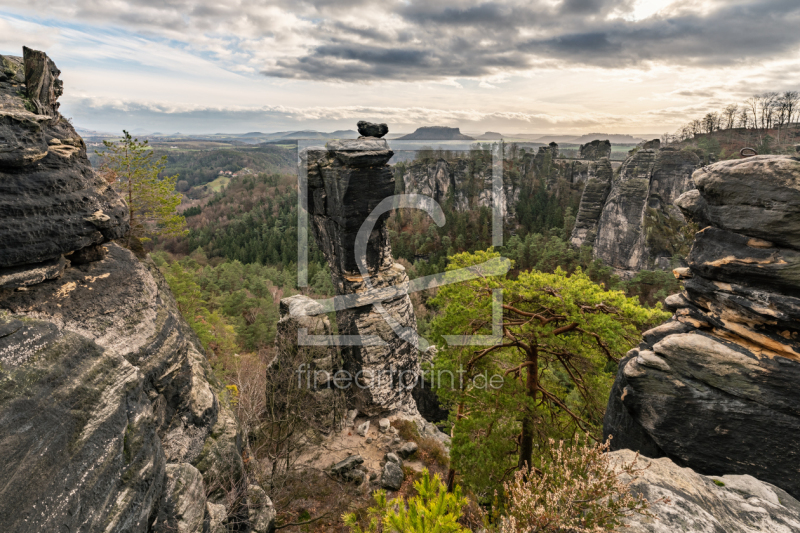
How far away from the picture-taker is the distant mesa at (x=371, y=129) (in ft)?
50.1

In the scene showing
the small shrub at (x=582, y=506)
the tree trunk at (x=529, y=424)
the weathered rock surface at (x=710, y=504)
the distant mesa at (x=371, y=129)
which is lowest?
the tree trunk at (x=529, y=424)

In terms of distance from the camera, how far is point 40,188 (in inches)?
179

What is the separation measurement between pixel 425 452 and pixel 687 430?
36.4ft

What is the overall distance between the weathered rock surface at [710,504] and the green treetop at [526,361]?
2768 millimetres

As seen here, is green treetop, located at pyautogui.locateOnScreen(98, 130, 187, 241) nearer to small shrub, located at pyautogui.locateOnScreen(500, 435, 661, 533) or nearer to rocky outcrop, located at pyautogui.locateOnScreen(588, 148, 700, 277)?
small shrub, located at pyautogui.locateOnScreen(500, 435, 661, 533)

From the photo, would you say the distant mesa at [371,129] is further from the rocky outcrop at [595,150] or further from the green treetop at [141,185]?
the rocky outcrop at [595,150]

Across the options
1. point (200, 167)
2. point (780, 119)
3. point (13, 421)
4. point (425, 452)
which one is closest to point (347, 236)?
point (425, 452)

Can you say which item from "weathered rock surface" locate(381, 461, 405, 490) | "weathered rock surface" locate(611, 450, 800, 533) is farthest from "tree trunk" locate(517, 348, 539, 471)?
"weathered rock surface" locate(381, 461, 405, 490)

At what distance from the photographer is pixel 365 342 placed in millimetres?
15898

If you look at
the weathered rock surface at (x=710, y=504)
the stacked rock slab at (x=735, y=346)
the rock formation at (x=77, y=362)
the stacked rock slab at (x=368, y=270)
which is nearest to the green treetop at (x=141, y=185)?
the stacked rock slab at (x=368, y=270)

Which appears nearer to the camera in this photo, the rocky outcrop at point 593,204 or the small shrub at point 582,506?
the small shrub at point 582,506

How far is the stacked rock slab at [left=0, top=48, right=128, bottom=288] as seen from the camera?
4.23m

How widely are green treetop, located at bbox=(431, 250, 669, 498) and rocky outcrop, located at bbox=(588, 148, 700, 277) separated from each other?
121 ft

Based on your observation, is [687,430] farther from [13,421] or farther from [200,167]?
[200,167]
